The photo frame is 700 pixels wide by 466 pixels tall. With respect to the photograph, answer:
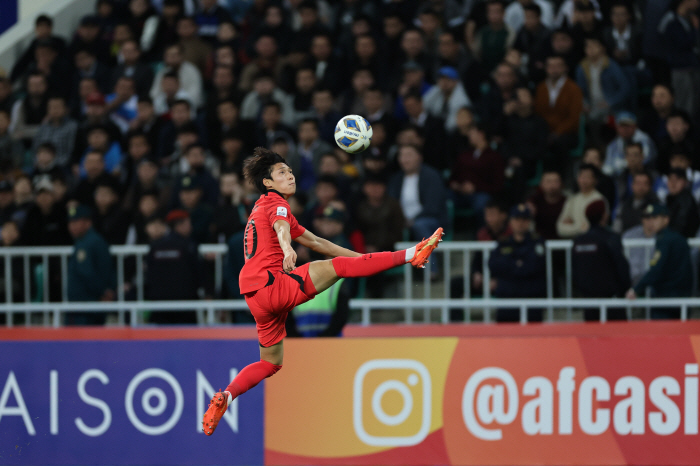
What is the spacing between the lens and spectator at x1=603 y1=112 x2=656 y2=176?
478 inches

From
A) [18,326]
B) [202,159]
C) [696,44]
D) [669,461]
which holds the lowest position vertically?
[669,461]

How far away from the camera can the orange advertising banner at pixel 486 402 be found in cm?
897

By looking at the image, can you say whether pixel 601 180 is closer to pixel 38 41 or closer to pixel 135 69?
pixel 135 69

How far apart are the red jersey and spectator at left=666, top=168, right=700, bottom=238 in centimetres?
553

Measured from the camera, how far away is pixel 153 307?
36.8ft

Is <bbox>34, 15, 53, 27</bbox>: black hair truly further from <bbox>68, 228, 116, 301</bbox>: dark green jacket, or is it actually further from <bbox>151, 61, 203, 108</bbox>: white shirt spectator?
<bbox>68, 228, 116, 301</bbox>: dark green jacket

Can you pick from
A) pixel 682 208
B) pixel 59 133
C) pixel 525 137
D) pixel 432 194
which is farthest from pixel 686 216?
pixel 59 133

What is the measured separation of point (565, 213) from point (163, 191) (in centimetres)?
534

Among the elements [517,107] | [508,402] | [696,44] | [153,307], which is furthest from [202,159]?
[696,44]

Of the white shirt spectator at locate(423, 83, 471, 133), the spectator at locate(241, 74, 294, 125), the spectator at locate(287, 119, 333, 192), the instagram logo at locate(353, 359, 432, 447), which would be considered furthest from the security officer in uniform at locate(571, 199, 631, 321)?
the spectator at locate(241, 74, 294, 125)

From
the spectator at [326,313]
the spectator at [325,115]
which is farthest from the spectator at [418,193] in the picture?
the spectator at [326,313]

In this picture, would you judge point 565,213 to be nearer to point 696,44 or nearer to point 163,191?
point 696,44

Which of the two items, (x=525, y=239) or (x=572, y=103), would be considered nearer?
(x=525, y=239)

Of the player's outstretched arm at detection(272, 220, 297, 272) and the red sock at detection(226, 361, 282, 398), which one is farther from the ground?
the player's outstretched arm at detection(272, 220, 297, 272)
